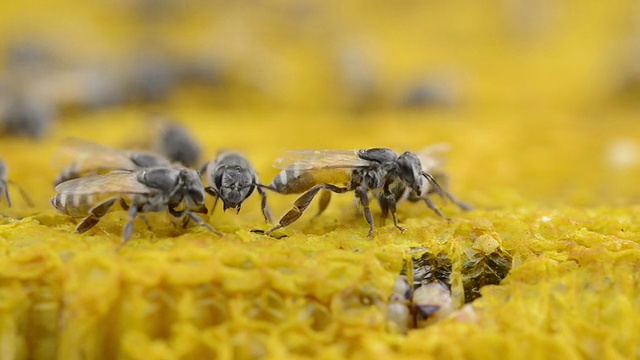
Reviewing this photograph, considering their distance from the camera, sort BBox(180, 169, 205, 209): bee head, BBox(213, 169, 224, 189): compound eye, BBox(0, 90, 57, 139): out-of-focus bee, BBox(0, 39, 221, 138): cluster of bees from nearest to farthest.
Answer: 1. BBox(180, 169, 205, 209): bee head
2. BBox(213, 169, 224, 189): compound eye
3. BBox(0, 90, 57, 139): out-of-focus bee
4. BBox(0, 39, 221, 138): cluster of bees

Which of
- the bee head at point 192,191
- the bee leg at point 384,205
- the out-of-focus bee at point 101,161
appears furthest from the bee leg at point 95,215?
the bee leg at point 384,205

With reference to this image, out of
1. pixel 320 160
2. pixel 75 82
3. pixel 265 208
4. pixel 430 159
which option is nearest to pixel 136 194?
pixel 265 208

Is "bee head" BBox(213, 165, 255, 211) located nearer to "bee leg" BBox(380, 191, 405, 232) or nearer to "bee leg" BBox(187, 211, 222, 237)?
"bee leg" BBox(187, 211, 222, 237)

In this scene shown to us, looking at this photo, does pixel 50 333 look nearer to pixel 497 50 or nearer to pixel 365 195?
pixel 365 195

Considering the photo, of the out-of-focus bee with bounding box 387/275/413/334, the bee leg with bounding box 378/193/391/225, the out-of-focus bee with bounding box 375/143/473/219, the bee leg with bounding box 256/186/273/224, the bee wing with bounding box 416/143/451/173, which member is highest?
the bee wing with bounding box 416/143/451/173

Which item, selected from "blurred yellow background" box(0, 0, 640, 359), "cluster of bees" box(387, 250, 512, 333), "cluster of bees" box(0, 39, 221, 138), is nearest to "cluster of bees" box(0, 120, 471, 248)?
"blurred yellow background" box(0, 0, 640, 359)

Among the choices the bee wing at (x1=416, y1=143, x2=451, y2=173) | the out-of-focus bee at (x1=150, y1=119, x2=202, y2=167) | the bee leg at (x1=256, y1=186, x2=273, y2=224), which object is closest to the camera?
→ the bee leg at (x1=256, y1=186, x2=273, y2=224)

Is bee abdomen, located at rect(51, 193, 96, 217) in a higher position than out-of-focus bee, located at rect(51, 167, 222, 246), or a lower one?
lower
